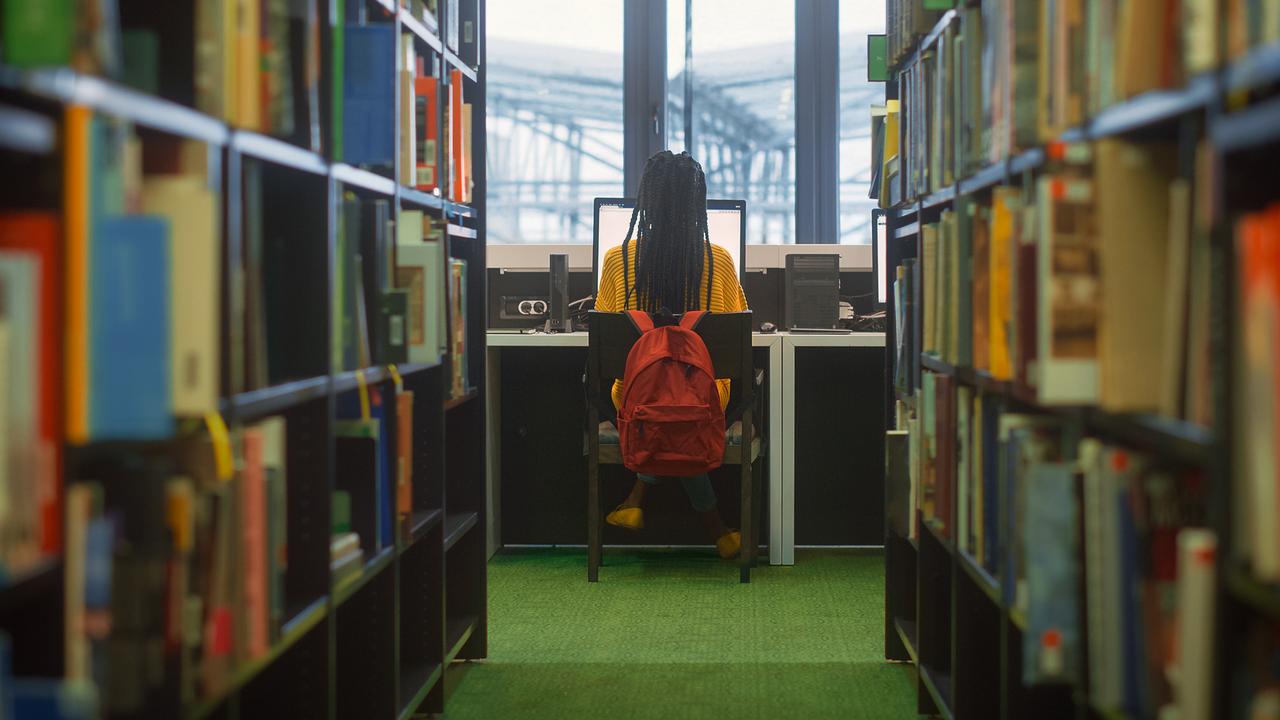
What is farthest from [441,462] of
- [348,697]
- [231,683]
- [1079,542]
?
[1079,542]

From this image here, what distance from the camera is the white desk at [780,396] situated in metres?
3.55

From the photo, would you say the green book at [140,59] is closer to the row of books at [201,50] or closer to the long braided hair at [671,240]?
the row of books at [201,50]

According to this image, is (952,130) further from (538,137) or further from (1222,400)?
(538,137)

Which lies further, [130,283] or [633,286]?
[633,286]

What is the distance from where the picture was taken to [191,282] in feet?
3.61

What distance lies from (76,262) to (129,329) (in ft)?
0.27

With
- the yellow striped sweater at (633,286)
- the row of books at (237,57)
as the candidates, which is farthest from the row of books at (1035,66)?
the yellow striped sweater at (633,286)

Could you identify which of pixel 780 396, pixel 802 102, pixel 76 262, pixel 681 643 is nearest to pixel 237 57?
pixel 76 262

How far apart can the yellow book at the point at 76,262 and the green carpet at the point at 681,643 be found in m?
1.47

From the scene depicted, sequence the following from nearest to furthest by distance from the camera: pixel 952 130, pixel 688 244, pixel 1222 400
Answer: pixel 1222 400
pixel 952 130
pixel 688 244

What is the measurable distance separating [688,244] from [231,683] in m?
2.42

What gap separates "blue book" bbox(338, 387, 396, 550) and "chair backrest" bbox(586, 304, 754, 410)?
1383 mm

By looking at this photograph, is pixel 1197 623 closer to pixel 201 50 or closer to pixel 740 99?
pixel 201 50

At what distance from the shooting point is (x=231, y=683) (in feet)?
4.07
